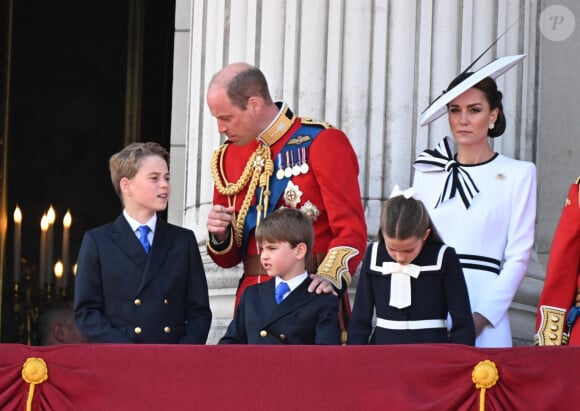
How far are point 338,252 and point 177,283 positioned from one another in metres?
0.62

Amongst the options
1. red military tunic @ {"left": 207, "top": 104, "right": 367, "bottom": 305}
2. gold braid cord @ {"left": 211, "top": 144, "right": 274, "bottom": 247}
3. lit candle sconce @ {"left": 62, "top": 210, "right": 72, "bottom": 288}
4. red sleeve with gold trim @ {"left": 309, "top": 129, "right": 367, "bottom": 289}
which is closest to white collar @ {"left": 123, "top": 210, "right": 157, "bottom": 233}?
red military tunic @ {"left": 207, "top": 104, "right": 367, "bottom": 305}

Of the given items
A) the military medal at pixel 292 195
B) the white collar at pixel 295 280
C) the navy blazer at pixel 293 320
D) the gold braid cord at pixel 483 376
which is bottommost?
the gold braid cord at pixel 483 376

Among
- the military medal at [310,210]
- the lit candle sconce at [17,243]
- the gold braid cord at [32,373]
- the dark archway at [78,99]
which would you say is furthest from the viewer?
the dark archway at [78,99]

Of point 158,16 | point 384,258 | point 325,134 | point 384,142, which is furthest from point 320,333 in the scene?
point 158,16

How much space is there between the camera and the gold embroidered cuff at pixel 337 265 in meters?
6.86

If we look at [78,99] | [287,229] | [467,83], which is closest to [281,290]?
[287,229]

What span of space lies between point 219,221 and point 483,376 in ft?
5.34

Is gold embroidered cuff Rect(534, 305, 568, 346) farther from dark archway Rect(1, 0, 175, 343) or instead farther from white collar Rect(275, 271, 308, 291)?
dark archway Rect(1, 0, 175, 343)

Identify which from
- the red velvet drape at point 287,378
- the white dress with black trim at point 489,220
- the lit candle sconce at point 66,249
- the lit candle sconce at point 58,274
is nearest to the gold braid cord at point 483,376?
the red velvet drape at point 287,378

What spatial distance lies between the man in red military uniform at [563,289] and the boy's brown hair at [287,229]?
35.2 inches

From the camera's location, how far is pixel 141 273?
691 centimetres

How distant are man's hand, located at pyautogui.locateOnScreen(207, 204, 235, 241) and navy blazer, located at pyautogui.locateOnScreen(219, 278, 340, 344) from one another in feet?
1.36

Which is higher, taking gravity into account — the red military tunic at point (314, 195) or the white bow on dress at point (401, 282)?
the red military tunic at point (314, 195)

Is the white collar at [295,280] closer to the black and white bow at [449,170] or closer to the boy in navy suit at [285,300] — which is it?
the boy in navy suit at [285,300]
